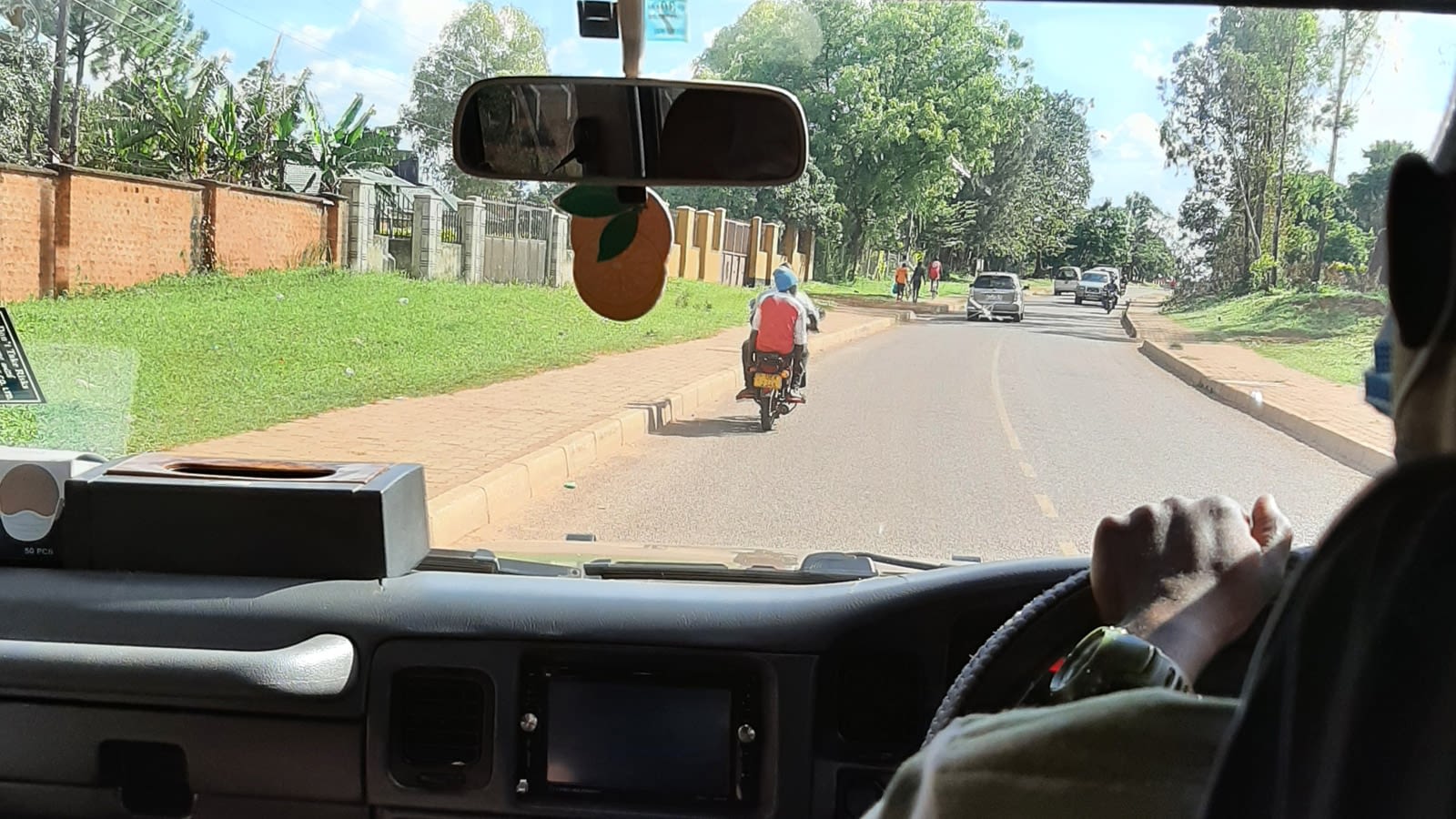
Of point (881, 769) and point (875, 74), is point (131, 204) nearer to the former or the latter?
point (875, 74)

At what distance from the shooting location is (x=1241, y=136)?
407 centimetres

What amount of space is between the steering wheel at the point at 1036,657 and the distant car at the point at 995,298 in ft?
12.0

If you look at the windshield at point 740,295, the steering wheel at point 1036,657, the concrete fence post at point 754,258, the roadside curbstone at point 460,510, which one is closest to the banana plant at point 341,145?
the windshield at point 740,295

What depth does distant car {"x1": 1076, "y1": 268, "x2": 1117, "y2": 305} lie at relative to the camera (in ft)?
15.5

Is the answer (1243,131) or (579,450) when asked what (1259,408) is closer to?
(1243,131)

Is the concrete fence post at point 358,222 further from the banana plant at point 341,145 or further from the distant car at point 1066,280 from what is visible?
the distant car at point 1066,280

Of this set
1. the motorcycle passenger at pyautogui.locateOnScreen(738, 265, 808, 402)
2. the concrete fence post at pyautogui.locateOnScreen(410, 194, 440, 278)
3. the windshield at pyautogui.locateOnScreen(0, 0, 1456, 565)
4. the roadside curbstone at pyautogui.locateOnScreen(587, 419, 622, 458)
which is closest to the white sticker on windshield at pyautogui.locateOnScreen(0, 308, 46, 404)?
the windshield at pyautogui.locateOnScreen(0, 0, 1456, 565)

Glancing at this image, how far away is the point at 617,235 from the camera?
2.96 meters

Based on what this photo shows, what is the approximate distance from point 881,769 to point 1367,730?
2.06 meters

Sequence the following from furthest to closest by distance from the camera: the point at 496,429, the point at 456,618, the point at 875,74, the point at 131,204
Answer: the point at 131,204 → the point at 496,429 → the point at 875,74 → the point at 456,618

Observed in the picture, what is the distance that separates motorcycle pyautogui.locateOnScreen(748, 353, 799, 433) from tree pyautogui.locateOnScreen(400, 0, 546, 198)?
81.4 inches

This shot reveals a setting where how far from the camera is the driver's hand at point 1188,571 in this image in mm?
1506

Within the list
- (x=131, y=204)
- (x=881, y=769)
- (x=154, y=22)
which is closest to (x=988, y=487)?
(x=881, y=769)

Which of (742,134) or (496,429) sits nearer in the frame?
(742,134)
